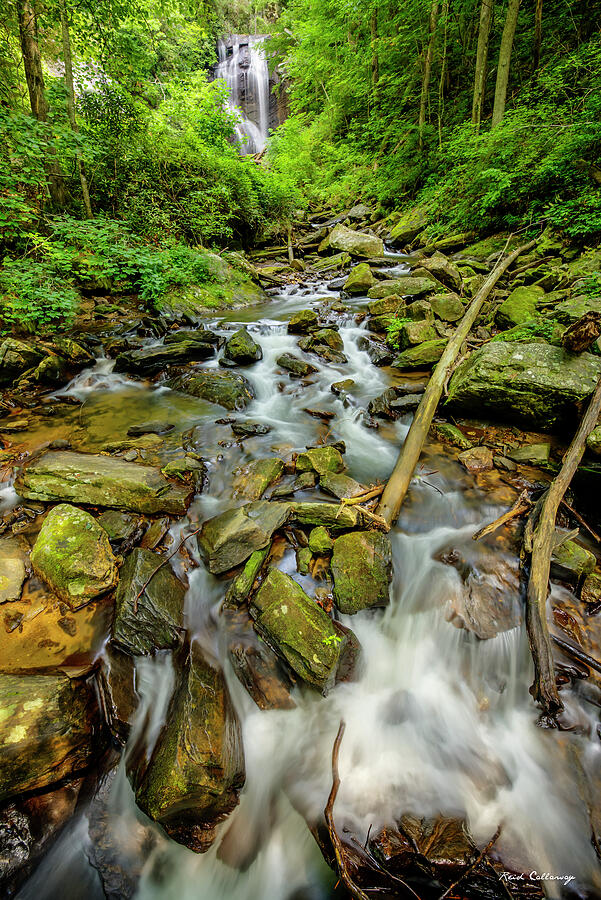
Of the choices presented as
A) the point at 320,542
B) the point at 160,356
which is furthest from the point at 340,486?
the point at 160,356

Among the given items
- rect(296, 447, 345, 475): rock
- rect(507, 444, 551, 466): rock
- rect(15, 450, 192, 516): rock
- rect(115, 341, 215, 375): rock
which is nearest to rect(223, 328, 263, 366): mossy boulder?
rect(115, 341, 215, 375): rock

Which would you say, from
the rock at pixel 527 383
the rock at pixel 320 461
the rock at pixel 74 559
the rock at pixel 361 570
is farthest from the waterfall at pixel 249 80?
the rock at pixel 361 570

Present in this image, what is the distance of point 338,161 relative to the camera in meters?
18.6

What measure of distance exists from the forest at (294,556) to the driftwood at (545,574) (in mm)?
22

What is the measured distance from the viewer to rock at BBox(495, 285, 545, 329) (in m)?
5.57

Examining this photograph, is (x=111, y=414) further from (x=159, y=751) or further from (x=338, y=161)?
(x=338, y=161)

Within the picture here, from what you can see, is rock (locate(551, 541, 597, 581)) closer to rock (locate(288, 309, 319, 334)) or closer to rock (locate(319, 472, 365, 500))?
rock (locate(319, 472, 365, 500))

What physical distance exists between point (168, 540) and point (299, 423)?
251cm

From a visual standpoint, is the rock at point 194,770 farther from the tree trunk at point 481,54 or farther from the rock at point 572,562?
the tree trunk at point 481,54

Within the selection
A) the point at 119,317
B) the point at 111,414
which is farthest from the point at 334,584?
the point at 119,317

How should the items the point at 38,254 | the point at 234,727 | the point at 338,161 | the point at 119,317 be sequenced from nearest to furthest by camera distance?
the point at 234,727 → the point at 38,254 → the point at 119,317 → the point at 338,161

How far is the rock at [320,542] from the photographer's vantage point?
9.87ft

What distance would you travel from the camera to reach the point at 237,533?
9.89ft

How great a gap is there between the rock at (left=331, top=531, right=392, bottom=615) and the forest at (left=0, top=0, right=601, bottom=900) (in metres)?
0.02
